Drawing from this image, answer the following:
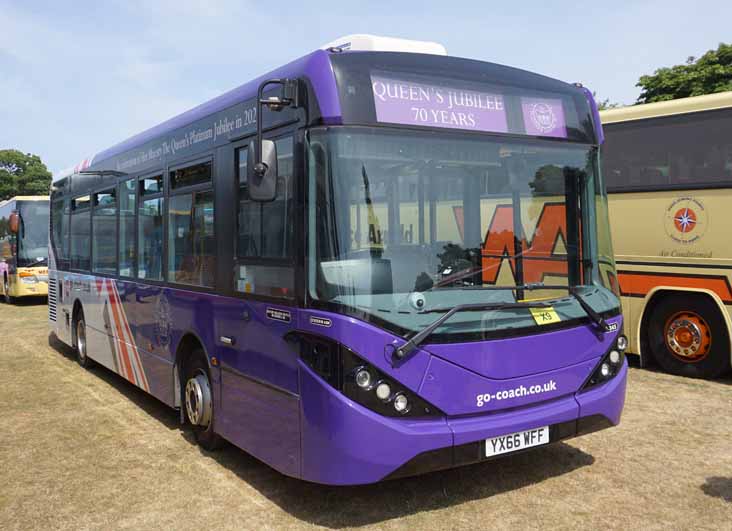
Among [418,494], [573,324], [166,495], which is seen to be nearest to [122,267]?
[166,495]

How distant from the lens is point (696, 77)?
1071 inches

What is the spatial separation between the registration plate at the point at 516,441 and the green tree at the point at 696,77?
83.4 ft

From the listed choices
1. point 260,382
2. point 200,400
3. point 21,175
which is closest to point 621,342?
point 260,382

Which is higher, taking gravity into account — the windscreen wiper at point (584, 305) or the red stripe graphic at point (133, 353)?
the windscreen wiper at point (584, 305)

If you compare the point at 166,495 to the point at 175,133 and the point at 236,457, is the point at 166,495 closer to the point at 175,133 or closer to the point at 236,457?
the point at 236,457

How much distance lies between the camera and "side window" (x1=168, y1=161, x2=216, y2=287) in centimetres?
582

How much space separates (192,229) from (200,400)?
1424mm

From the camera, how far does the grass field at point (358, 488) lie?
4617 mm

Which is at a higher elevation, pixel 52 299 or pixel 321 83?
pixel 321 83

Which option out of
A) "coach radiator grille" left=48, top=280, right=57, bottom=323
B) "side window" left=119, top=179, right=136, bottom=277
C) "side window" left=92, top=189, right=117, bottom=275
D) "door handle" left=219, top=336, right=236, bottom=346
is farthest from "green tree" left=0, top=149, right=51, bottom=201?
"door handle" left=219, top=336, right=236, bottom=346

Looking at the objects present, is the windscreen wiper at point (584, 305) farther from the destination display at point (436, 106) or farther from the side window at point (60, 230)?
the side window at point (60, 230)

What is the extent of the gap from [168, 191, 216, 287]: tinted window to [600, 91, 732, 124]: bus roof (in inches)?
241

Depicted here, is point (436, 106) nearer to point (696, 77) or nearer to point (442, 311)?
point (442, 311)

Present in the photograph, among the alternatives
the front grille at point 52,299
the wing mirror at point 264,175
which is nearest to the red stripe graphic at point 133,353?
the wing mirror at point 264,175
